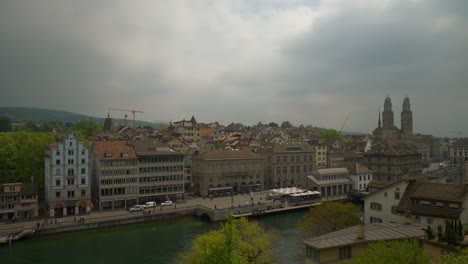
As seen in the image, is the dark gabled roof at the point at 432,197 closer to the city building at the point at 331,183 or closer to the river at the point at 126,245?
the river at the point at 126,245

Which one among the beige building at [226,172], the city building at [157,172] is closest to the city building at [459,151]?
the beige building at [226,172]

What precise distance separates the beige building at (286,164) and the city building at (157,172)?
27720 millimetres

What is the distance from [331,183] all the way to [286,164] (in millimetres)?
14219

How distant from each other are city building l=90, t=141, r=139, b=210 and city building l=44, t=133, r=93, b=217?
3.14 m

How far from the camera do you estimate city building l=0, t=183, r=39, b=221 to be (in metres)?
65.2

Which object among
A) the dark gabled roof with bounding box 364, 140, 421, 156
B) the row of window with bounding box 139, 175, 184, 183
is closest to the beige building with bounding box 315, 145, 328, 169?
the dark gabled roof with bounding box 364, 140, 421, 156

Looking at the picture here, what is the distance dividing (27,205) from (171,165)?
2644 centimetres

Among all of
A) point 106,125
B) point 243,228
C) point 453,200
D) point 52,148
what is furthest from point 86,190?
point 106,125

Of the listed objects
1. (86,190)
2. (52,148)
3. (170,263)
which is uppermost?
(52,148)

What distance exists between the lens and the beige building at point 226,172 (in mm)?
91562

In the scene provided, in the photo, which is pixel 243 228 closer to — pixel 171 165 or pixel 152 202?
pixel 152 202

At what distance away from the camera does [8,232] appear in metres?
58.8

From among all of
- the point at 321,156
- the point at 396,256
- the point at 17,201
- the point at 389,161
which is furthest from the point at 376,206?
the point at 321,156

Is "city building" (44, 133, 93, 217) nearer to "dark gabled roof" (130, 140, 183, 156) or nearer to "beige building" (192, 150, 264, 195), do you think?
"dark gabled roof" (130, 140, 183, 156)
